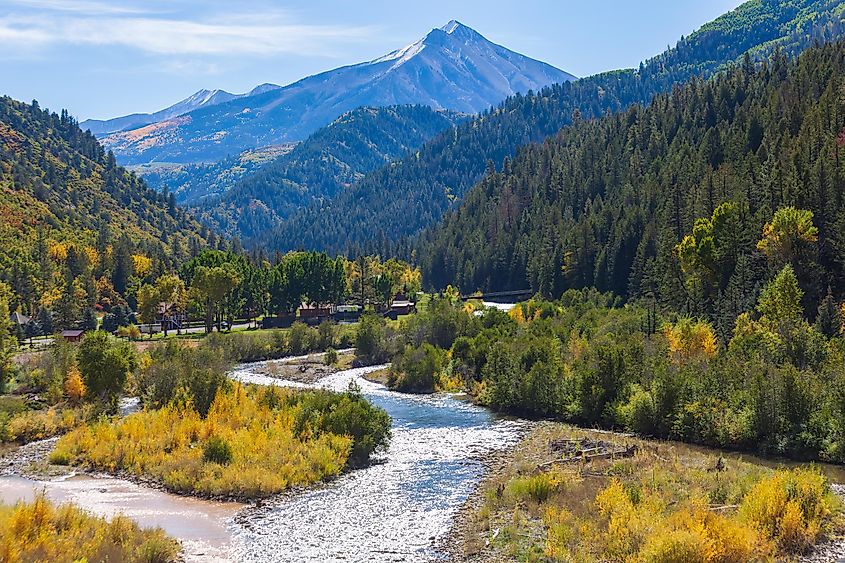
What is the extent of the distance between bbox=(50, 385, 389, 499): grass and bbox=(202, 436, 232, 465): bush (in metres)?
0.07

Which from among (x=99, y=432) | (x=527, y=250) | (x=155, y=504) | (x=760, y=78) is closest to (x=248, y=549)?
(x=155, y=504)

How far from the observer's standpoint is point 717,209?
100 metres

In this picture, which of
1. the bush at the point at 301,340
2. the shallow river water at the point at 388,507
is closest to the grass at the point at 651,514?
the shallow river water at the point at 388,507

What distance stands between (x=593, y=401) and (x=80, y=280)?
4936 inches

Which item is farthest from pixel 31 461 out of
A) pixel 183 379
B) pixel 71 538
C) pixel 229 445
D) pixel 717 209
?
pixel 717 209

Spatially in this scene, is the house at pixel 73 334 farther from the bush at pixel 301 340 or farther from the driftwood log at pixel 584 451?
the driftwood log at pixel 584 451

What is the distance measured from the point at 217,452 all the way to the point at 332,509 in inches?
459

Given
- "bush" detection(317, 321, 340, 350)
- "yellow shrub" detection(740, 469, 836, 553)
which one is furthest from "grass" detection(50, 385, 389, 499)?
"bush" detection(317, 321, 340, 350)

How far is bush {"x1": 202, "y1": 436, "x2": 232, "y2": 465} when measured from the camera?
167 feet

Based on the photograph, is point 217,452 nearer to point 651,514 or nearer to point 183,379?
point 183,379

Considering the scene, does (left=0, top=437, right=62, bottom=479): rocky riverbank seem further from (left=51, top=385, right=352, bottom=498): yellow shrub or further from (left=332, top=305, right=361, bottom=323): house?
(left=332, top=305, right=361, bottom=323): house

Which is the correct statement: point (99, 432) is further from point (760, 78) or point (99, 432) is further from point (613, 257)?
point (760, 78)

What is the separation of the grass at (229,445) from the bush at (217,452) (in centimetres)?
7

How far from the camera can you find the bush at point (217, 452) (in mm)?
50875
